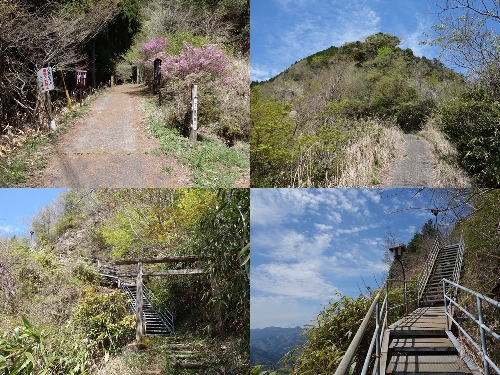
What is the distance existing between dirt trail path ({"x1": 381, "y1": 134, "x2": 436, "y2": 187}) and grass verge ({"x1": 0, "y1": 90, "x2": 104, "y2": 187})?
16.3 ft

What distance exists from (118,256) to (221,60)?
479 centimetres

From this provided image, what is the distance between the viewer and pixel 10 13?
6.29 m

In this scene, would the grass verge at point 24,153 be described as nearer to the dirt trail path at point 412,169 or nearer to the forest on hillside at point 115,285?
the forest on hillside at point 115,285

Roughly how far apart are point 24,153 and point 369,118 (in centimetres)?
600

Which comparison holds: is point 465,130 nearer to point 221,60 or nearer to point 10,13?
point 221,60

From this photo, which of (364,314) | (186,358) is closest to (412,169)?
(364,314)

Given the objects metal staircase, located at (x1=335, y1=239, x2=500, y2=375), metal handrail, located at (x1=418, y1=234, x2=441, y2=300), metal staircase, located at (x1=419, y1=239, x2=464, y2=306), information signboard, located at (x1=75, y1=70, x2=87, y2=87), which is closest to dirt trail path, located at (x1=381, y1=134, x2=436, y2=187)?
metal staircase, located at (x1=335, y1=239, x2=500, y2=375)

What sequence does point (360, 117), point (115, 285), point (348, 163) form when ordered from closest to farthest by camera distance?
1. point (348, 163)
2. point (115, 285)
3. point (360, 117)

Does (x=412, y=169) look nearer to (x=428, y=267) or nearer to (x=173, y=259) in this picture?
(x=428, y=267)

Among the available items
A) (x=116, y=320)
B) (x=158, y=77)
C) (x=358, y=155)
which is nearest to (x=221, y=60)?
(x=158, y=77)

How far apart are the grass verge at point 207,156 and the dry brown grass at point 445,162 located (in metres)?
3.05

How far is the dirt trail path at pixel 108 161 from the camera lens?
4.99 metres

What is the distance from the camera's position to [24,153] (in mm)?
5352

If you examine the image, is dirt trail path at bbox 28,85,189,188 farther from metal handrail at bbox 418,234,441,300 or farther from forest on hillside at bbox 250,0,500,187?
metal handrail at bbox 418,234,441,300
